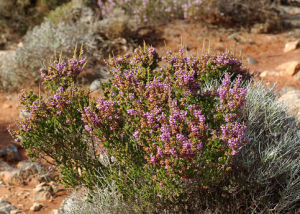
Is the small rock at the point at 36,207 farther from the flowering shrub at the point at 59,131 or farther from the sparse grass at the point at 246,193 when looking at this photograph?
the flowering shrub at the point at 59,131

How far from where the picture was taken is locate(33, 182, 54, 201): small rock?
408 cm

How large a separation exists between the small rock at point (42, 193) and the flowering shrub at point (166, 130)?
5.06 feet

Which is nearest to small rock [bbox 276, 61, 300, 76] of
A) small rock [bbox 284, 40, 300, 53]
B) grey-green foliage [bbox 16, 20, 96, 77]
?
small rock [bbox 284, 40, 300, 53]

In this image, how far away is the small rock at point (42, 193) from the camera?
408 centimetres

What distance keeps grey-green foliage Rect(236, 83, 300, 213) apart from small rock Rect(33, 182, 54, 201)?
245cm

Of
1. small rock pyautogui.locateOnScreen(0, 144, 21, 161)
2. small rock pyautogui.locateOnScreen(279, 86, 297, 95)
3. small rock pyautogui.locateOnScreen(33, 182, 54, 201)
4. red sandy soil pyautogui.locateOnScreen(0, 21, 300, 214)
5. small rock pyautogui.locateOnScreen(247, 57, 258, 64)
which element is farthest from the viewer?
small rock pyautogui.locateOnScreen(247, 57, 258, 64)

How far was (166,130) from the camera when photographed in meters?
2.35

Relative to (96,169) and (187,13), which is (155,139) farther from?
(187,13)

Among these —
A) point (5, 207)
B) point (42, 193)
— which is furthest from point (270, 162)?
point (5, 207)

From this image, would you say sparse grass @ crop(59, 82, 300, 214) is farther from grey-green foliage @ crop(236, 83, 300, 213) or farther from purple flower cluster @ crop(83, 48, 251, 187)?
purple flower cluster @ crop(83, 48, 251, 187)

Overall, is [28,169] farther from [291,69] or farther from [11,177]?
[291,69]

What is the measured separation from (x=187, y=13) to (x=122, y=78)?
7.27 metres

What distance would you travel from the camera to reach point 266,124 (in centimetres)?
330

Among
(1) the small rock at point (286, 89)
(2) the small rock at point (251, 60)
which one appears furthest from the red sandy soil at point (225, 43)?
(1) the small rock at point (286, 89)
